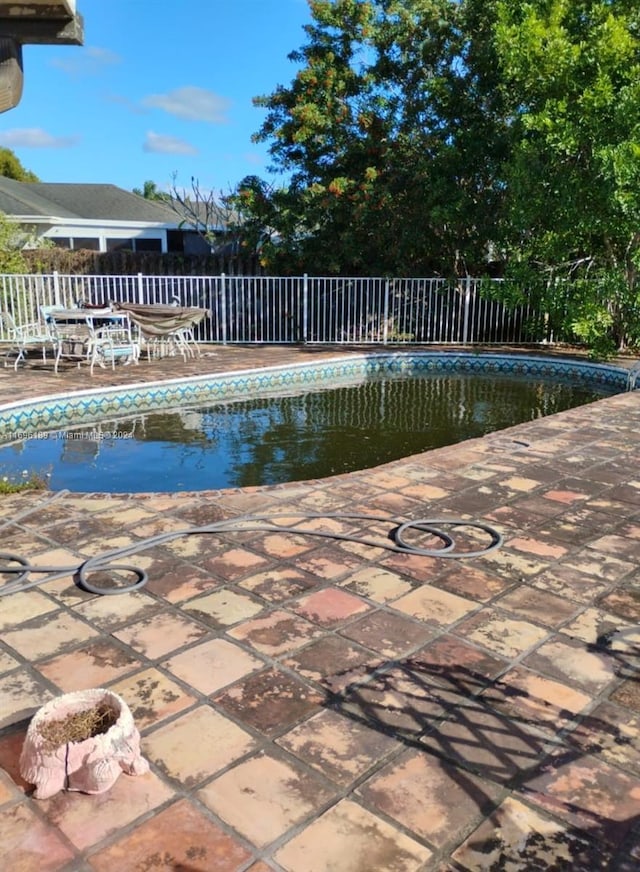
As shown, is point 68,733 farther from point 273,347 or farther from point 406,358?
point 273,347

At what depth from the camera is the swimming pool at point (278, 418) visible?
19.6ft

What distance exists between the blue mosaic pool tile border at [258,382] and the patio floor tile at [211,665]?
5.16 metres

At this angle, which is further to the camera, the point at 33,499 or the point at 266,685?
the point at 33,499

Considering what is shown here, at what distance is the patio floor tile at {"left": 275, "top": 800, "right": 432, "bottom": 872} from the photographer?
168 cm

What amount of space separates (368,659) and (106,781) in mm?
1010

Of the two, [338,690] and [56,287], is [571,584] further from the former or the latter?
Result: [56,287]

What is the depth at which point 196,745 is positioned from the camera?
6.86 feet

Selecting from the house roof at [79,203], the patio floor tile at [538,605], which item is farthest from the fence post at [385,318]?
the patio floor tile at [538,605]

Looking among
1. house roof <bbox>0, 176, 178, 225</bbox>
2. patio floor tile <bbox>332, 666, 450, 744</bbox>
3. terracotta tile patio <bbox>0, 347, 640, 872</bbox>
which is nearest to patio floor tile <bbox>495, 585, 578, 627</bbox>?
terracotta tile patio <bbox>0, 347, 640, 872</bbox>

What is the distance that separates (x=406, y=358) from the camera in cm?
1232

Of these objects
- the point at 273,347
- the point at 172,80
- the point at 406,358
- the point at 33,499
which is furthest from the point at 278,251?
the point at 33,499

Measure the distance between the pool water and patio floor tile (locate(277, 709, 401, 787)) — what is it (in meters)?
3.37

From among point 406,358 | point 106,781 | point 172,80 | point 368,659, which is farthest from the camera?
point 172,80

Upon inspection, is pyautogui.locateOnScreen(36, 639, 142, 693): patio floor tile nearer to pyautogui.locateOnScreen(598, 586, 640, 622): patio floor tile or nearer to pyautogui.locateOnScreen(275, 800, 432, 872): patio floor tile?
pyautogui.locateOnScreen(275, 800, 432, 872): patio floor tile
